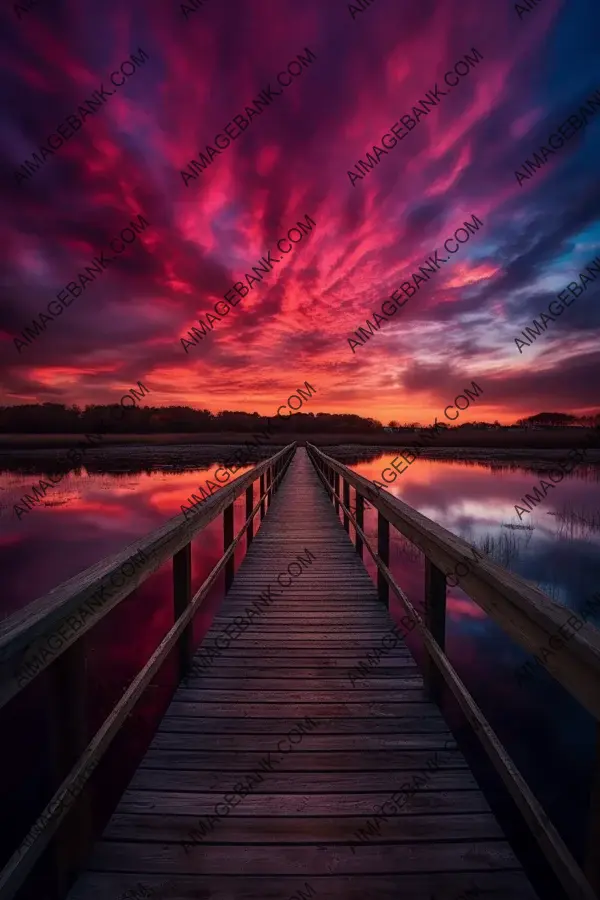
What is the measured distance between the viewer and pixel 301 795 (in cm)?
214

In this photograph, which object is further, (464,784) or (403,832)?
(464,784)

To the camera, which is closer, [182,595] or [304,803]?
[304,803]

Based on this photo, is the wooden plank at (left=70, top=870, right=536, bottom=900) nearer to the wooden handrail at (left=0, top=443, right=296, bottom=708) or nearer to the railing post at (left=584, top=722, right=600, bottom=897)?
the railing post at (left=584, top=722, right=600, bottom=897)

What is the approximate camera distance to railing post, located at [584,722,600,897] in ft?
3.90

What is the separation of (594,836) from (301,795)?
53.3 inches

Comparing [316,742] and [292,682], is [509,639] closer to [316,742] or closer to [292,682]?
[292,682]

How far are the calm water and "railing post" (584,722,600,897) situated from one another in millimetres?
1676

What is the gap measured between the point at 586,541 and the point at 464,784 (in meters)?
11.8

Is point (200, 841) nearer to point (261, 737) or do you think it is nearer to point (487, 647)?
point (261, 737)

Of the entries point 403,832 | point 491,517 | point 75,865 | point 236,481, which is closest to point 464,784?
point 403,832

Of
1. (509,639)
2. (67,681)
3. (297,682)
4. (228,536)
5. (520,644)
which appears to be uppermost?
(520,644)

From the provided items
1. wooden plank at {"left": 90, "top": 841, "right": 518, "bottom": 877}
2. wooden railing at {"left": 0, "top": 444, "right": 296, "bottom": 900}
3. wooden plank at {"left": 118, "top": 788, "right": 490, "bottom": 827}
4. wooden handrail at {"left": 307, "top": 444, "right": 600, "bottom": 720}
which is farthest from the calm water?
wooden handrail at {"left": 307, "top": 444, "right": 600, "bottom": 720}

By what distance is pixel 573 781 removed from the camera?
13.3 ft

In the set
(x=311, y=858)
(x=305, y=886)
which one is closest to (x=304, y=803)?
(x=311, y=858)
